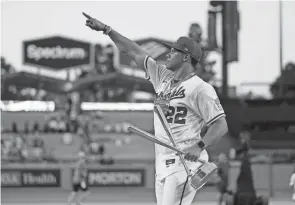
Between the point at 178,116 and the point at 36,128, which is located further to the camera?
the point at 36,128

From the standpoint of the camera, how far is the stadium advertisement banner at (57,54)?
49.1 meters

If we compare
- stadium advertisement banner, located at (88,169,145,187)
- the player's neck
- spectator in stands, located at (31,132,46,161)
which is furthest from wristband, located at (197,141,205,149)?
spectator in stands, located at (31,132,46,161)

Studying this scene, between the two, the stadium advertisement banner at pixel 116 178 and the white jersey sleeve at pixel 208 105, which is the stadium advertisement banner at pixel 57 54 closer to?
the stadium advertisement banner at pixel 116 178

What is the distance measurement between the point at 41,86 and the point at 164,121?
143ft

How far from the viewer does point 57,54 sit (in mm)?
49812

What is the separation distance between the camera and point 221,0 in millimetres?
12695

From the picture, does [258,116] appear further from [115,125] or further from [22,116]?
[22,116]

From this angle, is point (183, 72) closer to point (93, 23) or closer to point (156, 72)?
point (156, 72)

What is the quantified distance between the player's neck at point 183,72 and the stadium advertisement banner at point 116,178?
2158 centimetres

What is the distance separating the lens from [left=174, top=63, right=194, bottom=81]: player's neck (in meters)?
5.95

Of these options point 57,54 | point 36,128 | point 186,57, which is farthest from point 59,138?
point 186,57

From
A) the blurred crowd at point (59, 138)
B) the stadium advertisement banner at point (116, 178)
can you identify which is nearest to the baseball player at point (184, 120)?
the stadium advertisement banner at point (116, 178)

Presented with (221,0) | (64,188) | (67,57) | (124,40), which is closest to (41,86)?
(67,57)

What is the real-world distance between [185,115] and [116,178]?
2170cm
